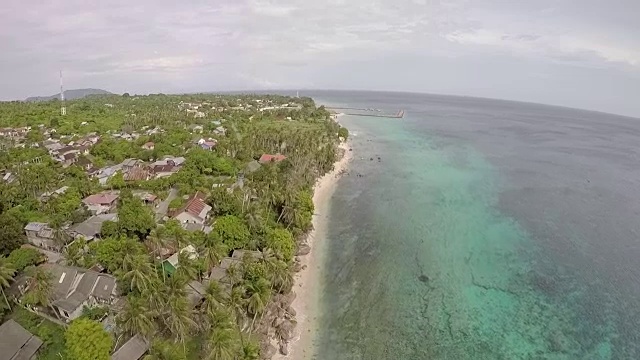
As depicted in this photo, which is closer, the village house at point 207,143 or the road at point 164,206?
the road at point 164,206

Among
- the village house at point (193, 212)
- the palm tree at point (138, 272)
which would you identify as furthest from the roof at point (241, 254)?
the village house at point (193, 212)

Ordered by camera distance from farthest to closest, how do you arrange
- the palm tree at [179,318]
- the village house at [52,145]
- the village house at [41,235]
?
the village house at [52,145] → the village house at [41,235] → the palm tree at [179,318]

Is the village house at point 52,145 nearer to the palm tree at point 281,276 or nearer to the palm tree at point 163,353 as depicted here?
the palm tree at point 281,276

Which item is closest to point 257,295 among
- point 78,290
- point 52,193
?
point 78,290

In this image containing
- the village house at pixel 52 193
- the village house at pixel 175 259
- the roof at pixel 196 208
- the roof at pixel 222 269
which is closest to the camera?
the village house at pixel 175 259

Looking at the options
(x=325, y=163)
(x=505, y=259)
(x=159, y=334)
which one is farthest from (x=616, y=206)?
(x=159, y=334)

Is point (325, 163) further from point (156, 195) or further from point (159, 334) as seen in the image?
point (159, 334)

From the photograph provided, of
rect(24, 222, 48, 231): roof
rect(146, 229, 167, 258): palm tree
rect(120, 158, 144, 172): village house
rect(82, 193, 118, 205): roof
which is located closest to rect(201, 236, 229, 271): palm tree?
rect(146, 229, 167, 258): palm tree
